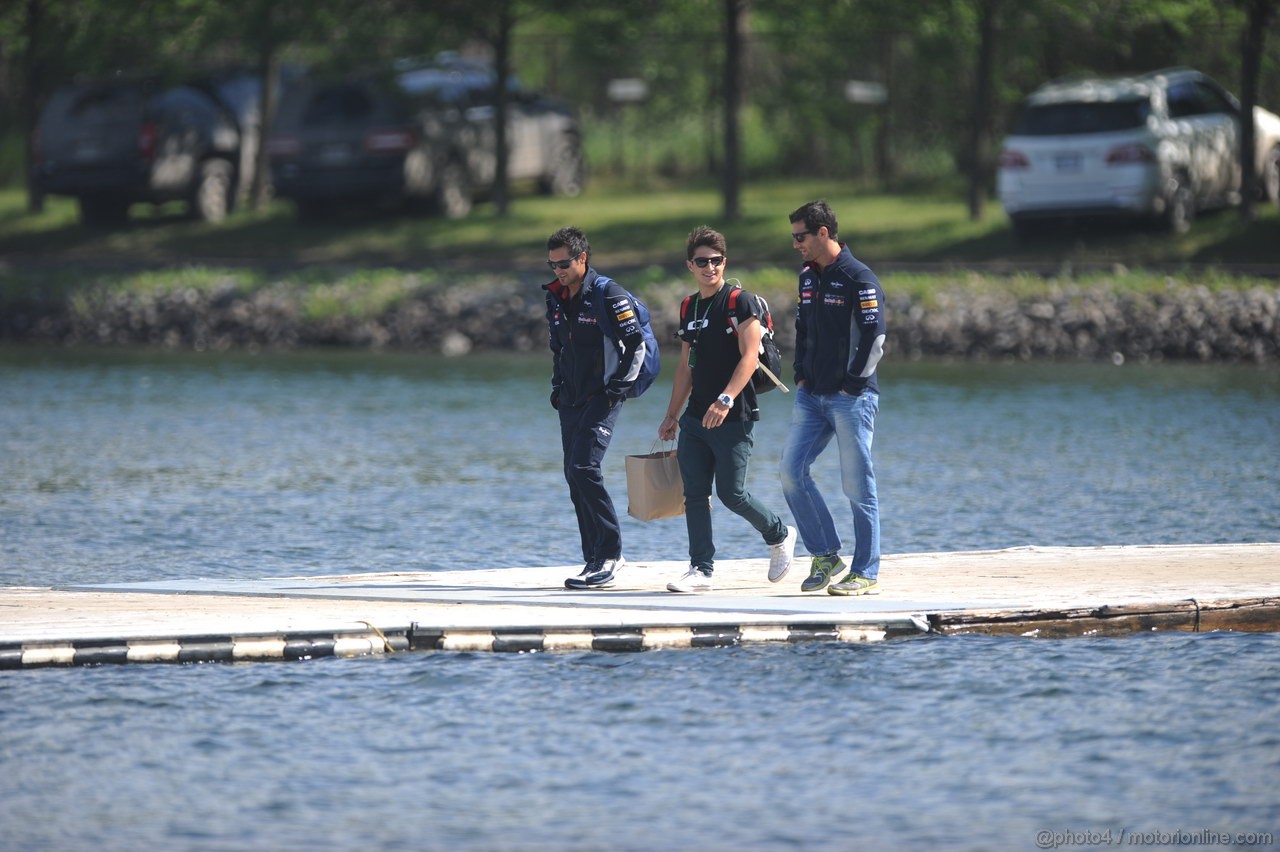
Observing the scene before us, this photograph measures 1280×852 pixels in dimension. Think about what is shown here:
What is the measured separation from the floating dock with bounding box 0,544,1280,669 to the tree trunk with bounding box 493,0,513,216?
2135 centimetres

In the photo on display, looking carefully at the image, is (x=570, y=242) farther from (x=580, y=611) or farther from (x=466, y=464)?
(x=466, y=464)

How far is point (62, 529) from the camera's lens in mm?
14133

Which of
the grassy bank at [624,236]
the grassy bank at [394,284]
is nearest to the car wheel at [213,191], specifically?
the grassy bank at [624,236]

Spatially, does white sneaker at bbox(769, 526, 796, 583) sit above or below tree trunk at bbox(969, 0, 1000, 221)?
below

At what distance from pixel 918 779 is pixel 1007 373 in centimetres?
1809

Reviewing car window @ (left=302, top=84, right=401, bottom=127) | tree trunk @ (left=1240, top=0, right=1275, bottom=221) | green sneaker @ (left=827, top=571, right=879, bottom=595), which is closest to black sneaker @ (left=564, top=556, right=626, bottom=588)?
green sneaker @ (left=827, top=571, right=879, bottom=595)

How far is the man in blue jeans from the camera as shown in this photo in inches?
385

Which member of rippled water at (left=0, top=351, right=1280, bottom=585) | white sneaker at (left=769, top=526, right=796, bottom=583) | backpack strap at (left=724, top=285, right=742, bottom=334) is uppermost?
backpack strap at (left=724, top=285, right=742, bottom=334)

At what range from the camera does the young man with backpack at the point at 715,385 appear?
32.3 ft

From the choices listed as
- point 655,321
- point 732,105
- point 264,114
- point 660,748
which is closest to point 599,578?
point 660,748

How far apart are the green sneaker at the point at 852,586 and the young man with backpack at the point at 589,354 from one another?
128 cm

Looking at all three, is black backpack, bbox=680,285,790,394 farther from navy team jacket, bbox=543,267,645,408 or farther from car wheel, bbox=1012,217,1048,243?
car wheel, bbox=1012,217,1048,243

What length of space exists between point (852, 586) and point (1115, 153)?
18.1 metres

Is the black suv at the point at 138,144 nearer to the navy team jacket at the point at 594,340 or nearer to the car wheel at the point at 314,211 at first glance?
the car wheel at the point at 314,211
